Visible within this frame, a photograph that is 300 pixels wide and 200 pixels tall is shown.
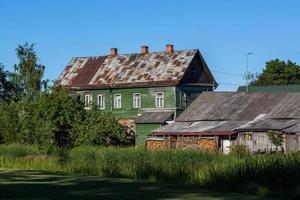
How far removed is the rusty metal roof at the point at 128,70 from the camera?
2405 inches

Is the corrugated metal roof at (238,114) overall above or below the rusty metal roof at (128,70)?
below

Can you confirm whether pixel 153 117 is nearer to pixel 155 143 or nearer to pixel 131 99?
pixel 131 99

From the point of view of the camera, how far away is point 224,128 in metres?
47.7

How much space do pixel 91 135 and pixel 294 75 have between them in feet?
154

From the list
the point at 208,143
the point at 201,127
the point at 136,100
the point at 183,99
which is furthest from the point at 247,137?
the point at 136,100

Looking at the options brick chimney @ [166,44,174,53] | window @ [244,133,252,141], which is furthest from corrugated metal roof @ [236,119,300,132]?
brick chimney @ [166,44,174,53]

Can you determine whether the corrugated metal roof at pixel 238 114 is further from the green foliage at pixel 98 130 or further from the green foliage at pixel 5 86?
the green foliage at pixel 5 86

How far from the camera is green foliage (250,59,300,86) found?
3450 inches

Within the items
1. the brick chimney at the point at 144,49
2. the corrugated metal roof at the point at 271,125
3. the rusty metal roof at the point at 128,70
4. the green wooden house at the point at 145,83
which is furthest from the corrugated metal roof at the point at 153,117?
the corrugated metal roof at the point at 271,125

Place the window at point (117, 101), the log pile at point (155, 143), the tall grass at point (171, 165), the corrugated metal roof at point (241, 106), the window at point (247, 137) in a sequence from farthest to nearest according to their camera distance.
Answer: the window at point (117, 101) → the log pile at point (155, 143) → the corrugated metal roof at point (241, 106) → the window at point (247, 137) → the tall grass at point (171, 165)

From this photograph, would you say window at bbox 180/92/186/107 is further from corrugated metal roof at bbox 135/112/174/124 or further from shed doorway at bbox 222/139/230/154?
shed doorway at bbox 222/139/230/154

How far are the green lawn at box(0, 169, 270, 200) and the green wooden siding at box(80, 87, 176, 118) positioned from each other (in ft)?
113

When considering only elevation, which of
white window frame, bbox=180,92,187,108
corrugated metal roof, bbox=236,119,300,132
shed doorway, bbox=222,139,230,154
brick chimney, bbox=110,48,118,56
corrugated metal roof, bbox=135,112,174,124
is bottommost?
shed doorway, bbox=222,139,230,154

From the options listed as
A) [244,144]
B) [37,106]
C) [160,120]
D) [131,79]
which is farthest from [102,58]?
[244,144]
